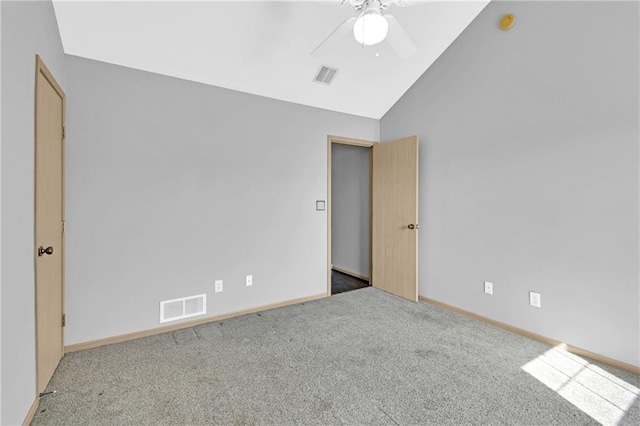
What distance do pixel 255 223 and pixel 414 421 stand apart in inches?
89.4

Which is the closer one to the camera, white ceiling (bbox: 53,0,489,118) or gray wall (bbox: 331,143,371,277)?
white ceiling (bbox: 53,0,489,118)

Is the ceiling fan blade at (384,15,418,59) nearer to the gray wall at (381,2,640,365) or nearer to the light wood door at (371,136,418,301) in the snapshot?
the gray wall at (381,2,640,365)

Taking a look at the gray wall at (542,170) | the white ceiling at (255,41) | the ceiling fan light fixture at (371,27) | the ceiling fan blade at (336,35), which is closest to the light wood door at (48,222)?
the white ceiling at (255,41)

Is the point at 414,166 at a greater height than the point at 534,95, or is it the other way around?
the point at 534,95

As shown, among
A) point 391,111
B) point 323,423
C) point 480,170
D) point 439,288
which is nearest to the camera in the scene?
point 323,423

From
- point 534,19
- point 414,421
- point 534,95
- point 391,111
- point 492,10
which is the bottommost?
point 414,421

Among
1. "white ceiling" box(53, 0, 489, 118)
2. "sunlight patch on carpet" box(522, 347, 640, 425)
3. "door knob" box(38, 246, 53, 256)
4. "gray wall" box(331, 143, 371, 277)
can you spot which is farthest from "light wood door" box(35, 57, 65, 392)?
"gray wall" box(331, 143, 371, 277)

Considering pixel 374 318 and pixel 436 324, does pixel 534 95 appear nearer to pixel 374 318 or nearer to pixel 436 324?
pixel 436 324

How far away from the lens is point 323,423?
165cm

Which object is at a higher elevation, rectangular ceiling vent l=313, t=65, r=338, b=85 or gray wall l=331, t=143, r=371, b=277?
rectangular ceiling vent l=313, t=65, r=338, b=85

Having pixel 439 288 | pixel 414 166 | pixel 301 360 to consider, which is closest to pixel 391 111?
pixel 414 166

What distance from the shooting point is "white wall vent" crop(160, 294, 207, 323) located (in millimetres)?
2787

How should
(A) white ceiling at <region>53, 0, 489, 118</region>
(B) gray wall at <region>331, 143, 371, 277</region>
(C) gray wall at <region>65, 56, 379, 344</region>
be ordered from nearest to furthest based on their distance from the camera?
(A) white ceiling at <region>53, 0, 489, 118</region>, (C) gray wall at <region>65, 56, 379, 344</region>, (B) gray wall at <region>331, 143, 371, 277</region>

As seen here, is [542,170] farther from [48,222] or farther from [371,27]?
[48,222]
